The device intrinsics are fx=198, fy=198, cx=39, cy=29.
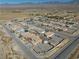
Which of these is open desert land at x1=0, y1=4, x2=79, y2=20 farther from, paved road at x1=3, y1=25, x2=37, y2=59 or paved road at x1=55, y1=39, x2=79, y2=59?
paved road at x1=55, y1=39, x2=79, y2=59

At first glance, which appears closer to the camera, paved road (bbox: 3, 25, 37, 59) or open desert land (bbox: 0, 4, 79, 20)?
paved road (bbox: 3, 25, 37, 59)

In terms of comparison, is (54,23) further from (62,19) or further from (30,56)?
(30,56)

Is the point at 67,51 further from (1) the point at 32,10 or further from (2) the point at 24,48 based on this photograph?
(1) the point at 32,10

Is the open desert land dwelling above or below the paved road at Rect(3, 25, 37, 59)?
above

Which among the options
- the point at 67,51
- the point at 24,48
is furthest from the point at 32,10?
the point at 67,51

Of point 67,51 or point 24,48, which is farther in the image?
point 24,48

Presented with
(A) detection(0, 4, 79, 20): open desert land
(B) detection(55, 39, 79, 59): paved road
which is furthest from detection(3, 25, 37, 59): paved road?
(A) detection(0, 4, 79, 20): open desert land

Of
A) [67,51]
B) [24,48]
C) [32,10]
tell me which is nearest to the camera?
[67,51]

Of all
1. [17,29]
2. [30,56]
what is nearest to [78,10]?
[17,29]
